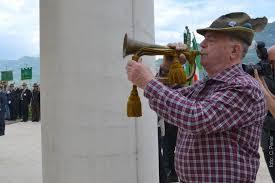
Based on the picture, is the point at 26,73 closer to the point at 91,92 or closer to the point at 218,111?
the point at 91,92

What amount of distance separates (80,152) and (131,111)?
1.16 m

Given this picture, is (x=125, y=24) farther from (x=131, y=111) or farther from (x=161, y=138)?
(x=161, y=138)

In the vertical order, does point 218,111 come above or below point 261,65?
below

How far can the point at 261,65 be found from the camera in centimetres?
391

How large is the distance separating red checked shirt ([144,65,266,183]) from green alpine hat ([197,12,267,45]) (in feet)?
0.63

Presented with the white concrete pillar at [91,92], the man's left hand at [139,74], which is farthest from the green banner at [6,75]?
the man's left hand at [139,74]

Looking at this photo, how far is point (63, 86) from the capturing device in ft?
12.2

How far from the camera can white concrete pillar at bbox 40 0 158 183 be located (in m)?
3.66

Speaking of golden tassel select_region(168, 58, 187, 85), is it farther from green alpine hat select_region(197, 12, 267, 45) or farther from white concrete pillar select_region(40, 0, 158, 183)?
white concrete pillar select_region(40, 0, 158, 183)

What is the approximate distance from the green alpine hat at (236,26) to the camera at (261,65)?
1129 mm

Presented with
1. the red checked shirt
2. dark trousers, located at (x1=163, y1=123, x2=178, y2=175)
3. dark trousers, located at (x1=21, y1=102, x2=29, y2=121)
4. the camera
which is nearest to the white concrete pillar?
the camera

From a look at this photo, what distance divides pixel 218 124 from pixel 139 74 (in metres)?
0.45

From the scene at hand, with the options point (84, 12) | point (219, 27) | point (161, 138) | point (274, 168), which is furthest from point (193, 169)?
point (161, 138)

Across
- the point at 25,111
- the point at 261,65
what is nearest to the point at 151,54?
the point at 261,65
